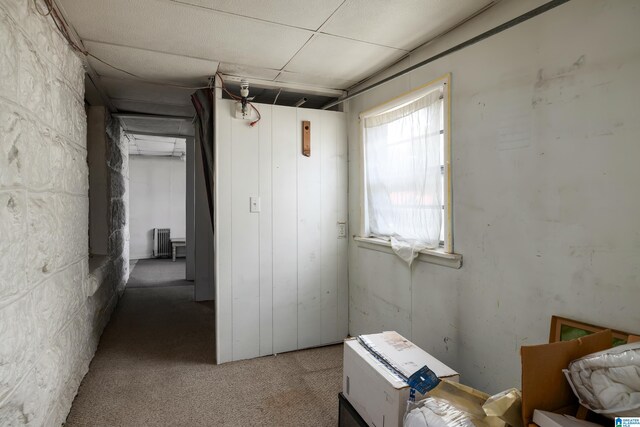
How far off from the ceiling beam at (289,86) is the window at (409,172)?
0.47 meters

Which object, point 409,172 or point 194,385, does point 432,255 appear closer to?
point 409,172

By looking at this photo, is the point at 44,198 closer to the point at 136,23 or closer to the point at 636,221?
the point at 136,23

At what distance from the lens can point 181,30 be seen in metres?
2.08

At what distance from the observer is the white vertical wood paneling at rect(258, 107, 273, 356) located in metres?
2.91

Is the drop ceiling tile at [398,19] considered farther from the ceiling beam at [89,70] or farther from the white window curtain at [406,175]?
the ceiling beam at [89,70]

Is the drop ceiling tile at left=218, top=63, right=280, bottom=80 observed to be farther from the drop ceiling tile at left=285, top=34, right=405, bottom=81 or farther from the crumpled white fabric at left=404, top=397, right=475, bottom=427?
the crumpled white fabric at left=404, top=397, right=475, bottom=427

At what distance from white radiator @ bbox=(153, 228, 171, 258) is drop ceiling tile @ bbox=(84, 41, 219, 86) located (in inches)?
236

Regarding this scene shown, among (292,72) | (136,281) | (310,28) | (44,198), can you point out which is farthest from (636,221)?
(136,281)

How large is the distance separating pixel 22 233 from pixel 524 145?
2.33m

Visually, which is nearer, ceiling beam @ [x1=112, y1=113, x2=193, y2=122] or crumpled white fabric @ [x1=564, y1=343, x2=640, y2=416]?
crumpled white fabric @ [x1=564, y1=343, x2=640, y2=416]

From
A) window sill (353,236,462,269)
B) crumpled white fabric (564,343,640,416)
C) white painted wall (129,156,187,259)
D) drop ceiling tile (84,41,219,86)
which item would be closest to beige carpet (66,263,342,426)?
window sill (353,236,462,269)

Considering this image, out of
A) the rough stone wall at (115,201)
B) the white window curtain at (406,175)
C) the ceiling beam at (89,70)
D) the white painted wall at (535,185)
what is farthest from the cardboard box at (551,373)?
the rough stone wall at (115,201)

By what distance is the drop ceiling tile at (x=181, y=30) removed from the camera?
186 centimetres

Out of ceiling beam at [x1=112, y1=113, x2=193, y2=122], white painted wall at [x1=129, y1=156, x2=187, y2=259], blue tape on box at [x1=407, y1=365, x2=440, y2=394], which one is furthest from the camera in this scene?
white painted wall at [x1=129, y1=156, x2=187, y2=259]
